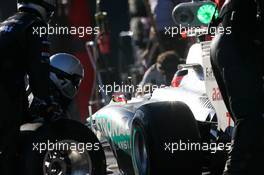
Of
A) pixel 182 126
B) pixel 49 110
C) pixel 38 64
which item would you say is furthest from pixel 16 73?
pixel 182 126

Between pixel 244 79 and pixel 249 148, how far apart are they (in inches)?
15.5

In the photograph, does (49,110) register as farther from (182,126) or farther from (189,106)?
(182,126)

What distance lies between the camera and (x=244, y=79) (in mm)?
4215

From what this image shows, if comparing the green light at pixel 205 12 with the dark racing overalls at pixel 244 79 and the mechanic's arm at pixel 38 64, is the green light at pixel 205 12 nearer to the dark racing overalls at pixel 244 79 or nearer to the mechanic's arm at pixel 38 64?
the dark racing overalls at pixel 244 79

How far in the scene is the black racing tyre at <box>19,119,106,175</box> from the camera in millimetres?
5426

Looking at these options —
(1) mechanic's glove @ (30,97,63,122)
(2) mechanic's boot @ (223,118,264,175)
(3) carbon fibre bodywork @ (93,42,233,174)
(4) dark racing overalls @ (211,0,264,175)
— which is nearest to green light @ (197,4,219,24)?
(3) carbon fibre bodywork @ (93,42,233,174)

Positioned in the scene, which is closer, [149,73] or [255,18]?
[255,18]

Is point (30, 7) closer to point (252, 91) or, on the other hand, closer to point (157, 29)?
point (252, 91)

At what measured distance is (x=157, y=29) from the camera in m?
9.90

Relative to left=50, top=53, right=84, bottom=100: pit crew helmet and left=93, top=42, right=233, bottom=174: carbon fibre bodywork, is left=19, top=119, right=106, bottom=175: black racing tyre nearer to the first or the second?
left=93, top=42, right=233, bottom=174: carbon fibre bodywork

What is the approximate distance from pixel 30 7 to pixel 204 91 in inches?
59.2

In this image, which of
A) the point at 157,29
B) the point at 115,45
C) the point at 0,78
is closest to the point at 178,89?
the point at 0,78

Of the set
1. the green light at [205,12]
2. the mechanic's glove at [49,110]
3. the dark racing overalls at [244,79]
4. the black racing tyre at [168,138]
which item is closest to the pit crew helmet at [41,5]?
the mechanic's glove at [49,110]

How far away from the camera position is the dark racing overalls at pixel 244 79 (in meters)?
4.21
